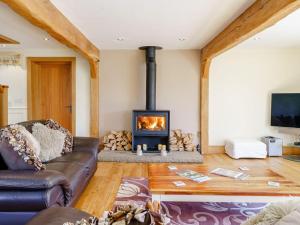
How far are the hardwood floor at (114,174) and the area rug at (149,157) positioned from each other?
5.7 inches

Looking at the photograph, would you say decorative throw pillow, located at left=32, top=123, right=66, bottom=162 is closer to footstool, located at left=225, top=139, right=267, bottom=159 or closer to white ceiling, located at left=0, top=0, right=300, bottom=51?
Result: white ceiling, located at left=0, top=0, right=300, bottom=51

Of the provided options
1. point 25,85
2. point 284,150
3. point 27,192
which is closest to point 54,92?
point 25,85

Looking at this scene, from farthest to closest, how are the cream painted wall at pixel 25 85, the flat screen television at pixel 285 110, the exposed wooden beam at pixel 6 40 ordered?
the cream painted wall at pixel 25 85 → the flat screen television at pixel 285 110 → the exposed wooden beam at pixel 6 40

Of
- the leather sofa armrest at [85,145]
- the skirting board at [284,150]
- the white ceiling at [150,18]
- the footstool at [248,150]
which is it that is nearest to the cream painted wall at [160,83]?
the skirting board at [284,150]

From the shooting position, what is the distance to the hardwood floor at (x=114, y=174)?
9.35 ft

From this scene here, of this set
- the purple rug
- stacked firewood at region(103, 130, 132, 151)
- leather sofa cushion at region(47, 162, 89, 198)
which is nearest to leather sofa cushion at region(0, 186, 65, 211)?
leather sofa cushion at region(47, 162, 89, 198)

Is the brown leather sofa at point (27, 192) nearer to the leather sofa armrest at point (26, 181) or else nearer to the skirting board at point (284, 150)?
the leather sofa armrest at point (26, 181)

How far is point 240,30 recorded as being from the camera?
321 centimetres

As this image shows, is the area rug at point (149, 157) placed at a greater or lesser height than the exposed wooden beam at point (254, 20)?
lesser

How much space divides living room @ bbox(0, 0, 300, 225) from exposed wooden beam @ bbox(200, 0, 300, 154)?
0.8 inches

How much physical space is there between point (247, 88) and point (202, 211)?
352 cm

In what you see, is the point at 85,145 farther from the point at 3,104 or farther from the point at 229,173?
the point at 229,173

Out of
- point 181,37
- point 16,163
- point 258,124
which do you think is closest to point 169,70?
point 181,37

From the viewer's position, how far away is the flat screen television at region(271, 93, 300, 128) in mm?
4965
